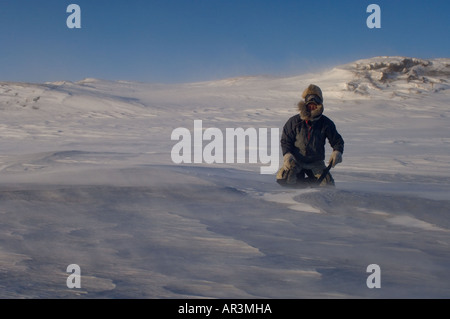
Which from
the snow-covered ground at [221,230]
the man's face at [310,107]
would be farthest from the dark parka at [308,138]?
the snow-covered ground at [221,230]

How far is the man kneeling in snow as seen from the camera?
5.52m

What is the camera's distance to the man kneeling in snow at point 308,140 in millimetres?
5516

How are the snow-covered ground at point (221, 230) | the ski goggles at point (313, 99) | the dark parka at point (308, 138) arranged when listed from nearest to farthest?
the snow-covered ground at point (221, 230) → the ski goggles at point (313, 99) → the dark parka at point (308, 138)

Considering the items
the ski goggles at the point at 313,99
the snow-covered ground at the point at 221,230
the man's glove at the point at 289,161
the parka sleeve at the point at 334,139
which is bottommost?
the snow-covered ground at the point at 221,230

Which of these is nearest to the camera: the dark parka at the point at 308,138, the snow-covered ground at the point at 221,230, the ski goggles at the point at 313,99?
the snow-covered ground at the point at 221,230

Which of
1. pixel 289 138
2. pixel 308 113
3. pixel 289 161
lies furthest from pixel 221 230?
pixel 308 113

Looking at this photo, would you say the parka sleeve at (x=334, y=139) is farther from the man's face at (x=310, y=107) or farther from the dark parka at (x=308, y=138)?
the man's face at (x=310, y=107)

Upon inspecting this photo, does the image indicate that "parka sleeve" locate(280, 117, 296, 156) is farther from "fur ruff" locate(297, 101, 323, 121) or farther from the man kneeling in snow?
"fur ruff" locate(297, 101, 323, 121)

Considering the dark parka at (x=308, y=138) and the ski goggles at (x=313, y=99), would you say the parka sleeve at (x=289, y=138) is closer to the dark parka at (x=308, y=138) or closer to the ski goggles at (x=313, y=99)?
the dark parka at (x=308, y=138)

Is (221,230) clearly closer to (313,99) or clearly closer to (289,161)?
(289,161)

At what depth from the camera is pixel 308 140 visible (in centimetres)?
559

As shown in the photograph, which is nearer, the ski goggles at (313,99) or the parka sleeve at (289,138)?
the ski goggles at (313,99)

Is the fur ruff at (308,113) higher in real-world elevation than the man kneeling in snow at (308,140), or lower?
higher
